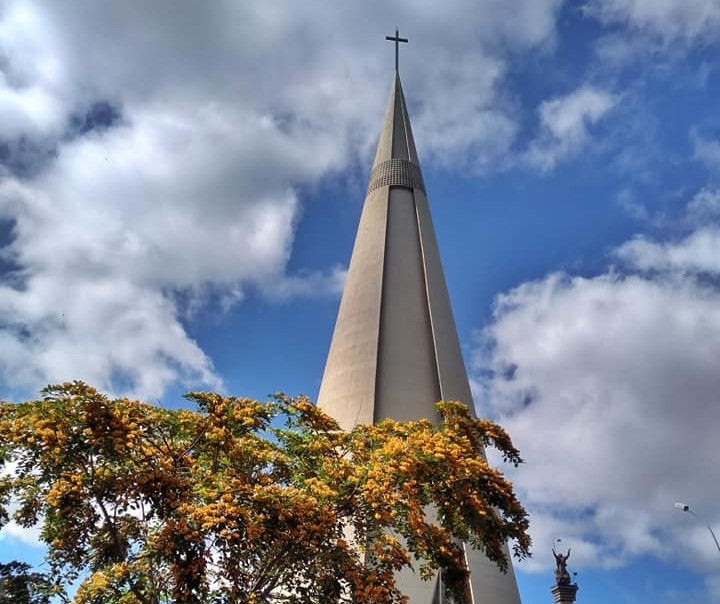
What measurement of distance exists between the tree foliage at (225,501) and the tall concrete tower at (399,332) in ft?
24.7

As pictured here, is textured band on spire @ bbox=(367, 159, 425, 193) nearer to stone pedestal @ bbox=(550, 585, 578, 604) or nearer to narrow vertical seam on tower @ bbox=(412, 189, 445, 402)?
narrow vertical seam on tower @ bbox=(412, 189, 445, 402)

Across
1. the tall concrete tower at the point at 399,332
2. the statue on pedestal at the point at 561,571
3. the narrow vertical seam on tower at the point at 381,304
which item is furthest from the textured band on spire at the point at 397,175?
the statue on pedestal at the point at 561,571

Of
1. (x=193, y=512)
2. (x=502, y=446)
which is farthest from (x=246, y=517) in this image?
(x=502, y=446)

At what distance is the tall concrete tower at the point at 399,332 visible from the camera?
18.2 metres

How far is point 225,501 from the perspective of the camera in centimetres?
749

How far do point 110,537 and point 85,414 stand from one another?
6.36 ft

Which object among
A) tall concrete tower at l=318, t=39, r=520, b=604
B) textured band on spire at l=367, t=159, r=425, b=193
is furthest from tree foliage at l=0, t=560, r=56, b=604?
textured band on spire at l=367, t=159, r=425, b=193

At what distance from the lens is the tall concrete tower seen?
59.7ft

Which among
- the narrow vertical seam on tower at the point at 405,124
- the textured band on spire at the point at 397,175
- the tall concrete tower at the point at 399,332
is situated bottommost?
the tall concrete tower at the point at 399,332

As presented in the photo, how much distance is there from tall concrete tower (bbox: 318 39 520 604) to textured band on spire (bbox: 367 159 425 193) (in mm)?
36

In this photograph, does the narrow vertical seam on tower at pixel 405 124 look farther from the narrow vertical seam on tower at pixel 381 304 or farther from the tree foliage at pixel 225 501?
→ the tree foliage at pixel 225 501

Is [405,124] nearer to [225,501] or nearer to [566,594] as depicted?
[566,594]

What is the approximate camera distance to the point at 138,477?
7875 millimetres

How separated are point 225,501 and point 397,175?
58.0 feet
